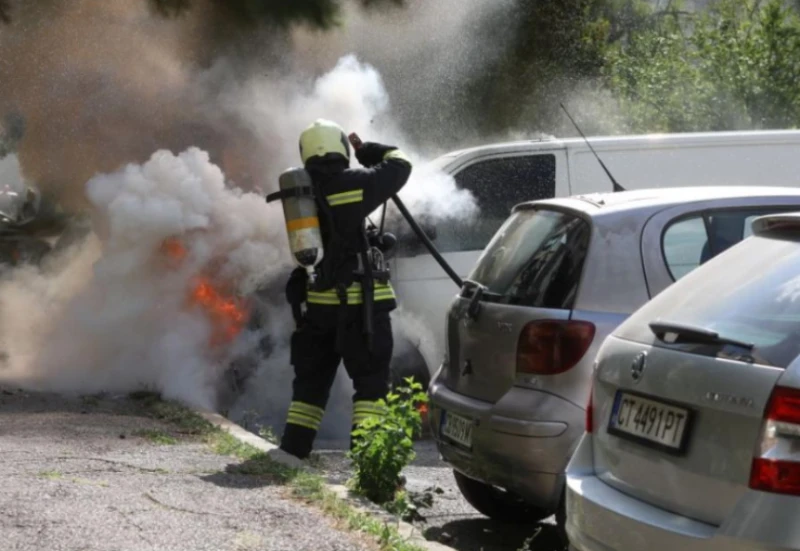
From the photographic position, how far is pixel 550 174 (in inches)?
384

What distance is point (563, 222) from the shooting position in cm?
627

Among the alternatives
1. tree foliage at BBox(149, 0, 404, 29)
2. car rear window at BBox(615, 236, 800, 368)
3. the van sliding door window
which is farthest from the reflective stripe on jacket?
tree foliage at BBox(149, 0, 404, 29)

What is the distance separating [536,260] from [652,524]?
2.32 meters

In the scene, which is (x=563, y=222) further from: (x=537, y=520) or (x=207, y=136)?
(x=207, y=136)

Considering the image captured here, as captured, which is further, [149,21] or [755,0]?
[755,0]

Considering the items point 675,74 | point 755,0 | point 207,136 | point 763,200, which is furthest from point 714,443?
point 755,0

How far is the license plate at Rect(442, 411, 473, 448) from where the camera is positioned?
6.29 meters

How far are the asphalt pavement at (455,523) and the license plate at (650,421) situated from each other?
187 cm

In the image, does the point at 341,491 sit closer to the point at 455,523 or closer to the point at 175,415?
the point at 455,523

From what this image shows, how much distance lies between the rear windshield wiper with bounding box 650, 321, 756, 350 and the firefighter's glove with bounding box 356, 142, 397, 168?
3.79m

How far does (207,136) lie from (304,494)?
20.3 ft

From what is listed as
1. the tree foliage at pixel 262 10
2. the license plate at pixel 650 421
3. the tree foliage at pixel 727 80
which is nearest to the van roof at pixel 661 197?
the license plate at pixel 650 421

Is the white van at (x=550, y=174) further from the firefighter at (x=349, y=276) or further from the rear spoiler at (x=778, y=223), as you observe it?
the rear spoiler at (x=778, y=223)

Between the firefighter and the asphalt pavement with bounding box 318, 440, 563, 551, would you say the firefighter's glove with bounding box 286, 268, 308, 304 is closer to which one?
the firefighter
